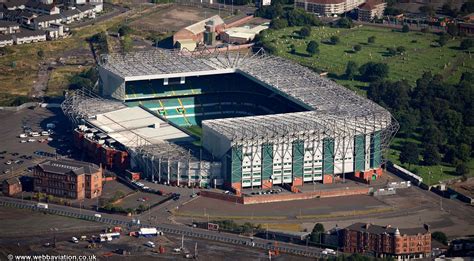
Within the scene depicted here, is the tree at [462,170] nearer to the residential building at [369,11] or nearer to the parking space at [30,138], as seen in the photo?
the parking space at [30,138]

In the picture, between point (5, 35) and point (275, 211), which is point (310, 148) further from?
point (5, 35)

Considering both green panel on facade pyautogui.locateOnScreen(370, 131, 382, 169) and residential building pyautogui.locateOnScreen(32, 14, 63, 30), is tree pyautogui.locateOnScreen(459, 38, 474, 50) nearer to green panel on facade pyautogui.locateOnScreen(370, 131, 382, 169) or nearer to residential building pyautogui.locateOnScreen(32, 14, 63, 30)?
residential building pyautogui.locateOnScreen(32, 14, 63, 30)

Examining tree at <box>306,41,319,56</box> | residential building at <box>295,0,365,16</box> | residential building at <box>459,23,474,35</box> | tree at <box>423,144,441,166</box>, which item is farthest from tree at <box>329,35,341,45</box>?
tree at <box>423,144,441,166</box>

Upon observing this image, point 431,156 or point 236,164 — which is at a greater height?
point 236,164

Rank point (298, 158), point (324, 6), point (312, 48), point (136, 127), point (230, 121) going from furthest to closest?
1. point (324, 6)
2. point (312, 48)
3. point (136, 127)
4. point (230, 121)
5. point (298, 158)

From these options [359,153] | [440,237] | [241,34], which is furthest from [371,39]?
[440,237]

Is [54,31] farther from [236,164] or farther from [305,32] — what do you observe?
[236,164]

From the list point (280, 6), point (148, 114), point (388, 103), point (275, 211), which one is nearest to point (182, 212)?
point (275, 211)
